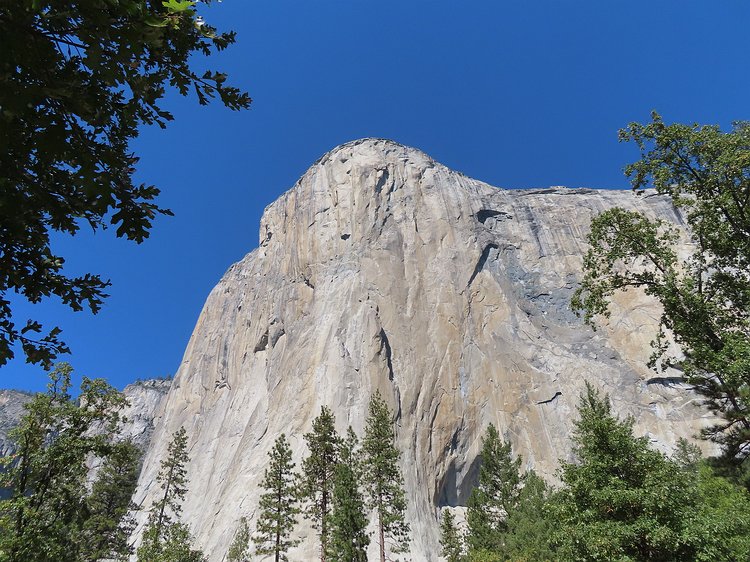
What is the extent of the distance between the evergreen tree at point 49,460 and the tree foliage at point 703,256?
1474cm

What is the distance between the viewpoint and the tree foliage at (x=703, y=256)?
10.8 meters

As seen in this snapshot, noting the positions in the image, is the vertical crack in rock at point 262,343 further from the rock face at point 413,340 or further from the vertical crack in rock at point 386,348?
the vertical crack in rock at point 386,348

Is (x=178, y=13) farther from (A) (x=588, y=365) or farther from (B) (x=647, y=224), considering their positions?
(A) (x=588, y=365)

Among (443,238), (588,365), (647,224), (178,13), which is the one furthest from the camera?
(443,238)

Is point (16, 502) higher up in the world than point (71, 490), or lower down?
lower down

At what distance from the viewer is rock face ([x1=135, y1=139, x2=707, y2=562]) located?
5191 centimetres

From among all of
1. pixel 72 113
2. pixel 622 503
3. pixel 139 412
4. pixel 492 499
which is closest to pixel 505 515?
pixel 492 499

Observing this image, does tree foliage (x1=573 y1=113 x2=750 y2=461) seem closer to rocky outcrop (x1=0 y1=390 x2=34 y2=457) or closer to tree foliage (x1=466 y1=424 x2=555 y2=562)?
tree foliage (x1=466 y1=424 x2=555 y2=562)

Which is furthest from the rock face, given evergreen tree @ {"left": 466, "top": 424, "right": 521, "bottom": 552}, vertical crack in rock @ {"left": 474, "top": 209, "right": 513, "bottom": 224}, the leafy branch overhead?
the leafy branch overhead

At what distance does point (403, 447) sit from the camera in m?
49.8

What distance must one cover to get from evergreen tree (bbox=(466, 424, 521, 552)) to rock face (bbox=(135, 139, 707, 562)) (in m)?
12.8

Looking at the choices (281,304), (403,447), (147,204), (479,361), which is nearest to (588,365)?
(479,361)

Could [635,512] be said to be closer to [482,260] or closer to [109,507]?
[109,507]

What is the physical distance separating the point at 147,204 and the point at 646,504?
44.0 feet
